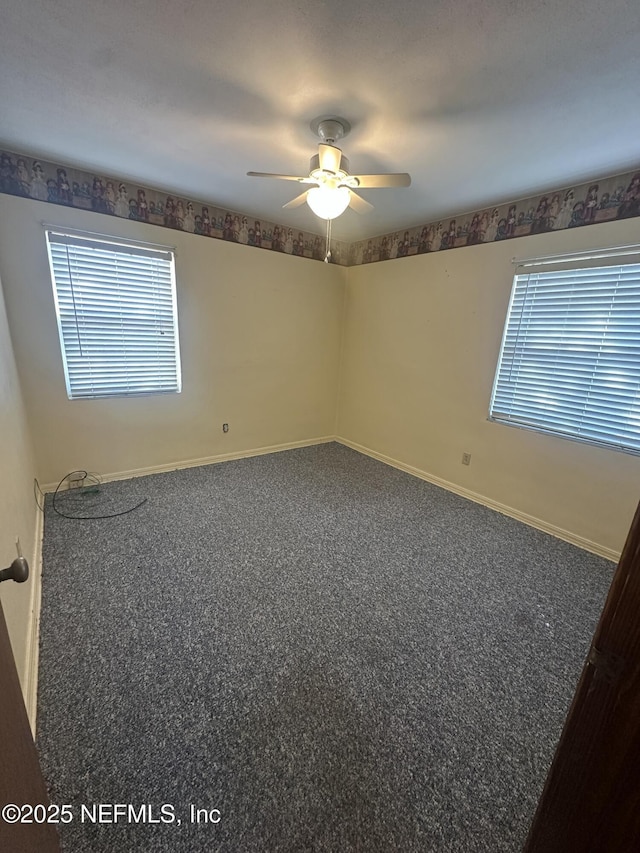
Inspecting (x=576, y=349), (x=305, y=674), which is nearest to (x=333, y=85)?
(x=576, y=349)

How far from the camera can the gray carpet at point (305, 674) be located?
107 cm

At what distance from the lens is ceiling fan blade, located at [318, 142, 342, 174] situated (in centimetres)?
185

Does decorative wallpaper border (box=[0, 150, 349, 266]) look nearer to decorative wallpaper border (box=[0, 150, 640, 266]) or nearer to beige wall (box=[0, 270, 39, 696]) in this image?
decorative wallpaper border (box=[0, 150, 640, 266])

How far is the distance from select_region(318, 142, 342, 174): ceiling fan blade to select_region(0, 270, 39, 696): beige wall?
83.6 inches

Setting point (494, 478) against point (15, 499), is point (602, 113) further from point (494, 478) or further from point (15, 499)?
point (15, 499)

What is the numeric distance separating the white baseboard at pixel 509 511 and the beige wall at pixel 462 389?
34 millimetres

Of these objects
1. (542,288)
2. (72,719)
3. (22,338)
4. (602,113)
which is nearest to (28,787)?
(72,719)

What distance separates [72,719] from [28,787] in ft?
2.51

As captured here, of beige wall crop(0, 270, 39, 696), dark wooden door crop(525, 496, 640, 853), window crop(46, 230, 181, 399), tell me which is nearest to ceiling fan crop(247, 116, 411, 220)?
window crop(46, 230, 181, 399)

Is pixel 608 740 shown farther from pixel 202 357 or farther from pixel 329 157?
pixel 202 357

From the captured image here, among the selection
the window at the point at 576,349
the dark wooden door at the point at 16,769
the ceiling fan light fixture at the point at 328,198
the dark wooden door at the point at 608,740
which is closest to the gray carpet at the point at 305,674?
the dark wooden door at the point at 16,769

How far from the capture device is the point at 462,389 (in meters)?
3.24

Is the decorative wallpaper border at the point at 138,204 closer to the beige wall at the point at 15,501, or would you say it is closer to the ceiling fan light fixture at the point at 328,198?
the beige wall at the point at 15,501

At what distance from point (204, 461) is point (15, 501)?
1986 millimetres
